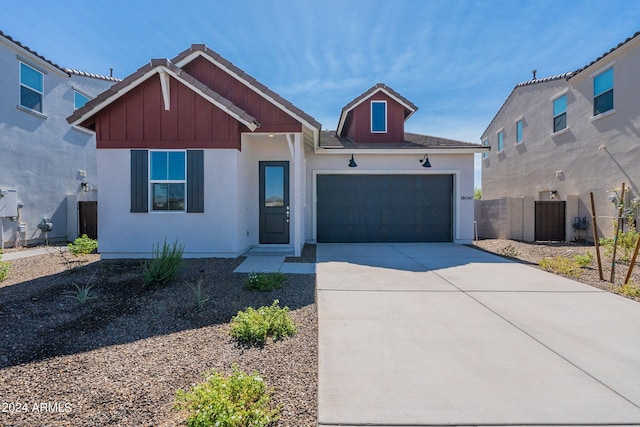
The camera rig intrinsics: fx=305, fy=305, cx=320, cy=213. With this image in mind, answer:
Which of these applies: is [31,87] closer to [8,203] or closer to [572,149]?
[8,203]

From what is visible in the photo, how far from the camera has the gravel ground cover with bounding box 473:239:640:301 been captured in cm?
577

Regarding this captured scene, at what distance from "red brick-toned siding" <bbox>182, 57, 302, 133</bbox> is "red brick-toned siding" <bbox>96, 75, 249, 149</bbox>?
30.1 inches

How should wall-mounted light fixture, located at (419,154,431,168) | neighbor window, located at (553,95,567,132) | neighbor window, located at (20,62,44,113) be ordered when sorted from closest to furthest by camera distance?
neighbor window, located at (20,62,44,113) → wall-mounted light fixture, located at (419,154,431,168) → neighbor window, located at (553,95,567,132)

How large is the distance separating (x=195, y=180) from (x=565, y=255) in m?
10.0

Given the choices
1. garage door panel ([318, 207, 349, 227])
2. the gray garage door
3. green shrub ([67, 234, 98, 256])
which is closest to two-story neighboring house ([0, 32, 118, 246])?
green shrub ([67, 234, 98, 256])

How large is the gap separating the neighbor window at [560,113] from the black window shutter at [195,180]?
1356 cm

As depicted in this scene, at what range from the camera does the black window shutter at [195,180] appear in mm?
7223

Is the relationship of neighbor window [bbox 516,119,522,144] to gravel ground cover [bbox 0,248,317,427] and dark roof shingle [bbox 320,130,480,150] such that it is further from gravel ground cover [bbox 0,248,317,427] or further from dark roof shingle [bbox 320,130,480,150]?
gravel ground cover [bbox 0,248,317,427]

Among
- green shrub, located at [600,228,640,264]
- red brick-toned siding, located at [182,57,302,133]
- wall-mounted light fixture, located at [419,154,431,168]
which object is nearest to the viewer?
Answer: green shrub, located at [600,228,640,264]

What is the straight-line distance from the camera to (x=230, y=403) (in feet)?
6.73

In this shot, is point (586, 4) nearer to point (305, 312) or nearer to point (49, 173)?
point (305, 312)

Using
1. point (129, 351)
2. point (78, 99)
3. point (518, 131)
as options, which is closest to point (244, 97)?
point (129, 351)

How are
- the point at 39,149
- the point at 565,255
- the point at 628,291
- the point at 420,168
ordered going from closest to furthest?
1. the point at 628,291
2. the point at 565,255
3. the point at 39,149
4. the point at 420,168

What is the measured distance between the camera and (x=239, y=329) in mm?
3350
